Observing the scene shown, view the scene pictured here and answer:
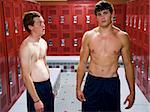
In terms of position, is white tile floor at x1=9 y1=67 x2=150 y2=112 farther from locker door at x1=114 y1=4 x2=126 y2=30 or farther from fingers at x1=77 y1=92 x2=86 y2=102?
locker door at x1=114 y1=4 x2=126 y2=30

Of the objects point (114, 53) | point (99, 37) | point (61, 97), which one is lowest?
point (61, 97)

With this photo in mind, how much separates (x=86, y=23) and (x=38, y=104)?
408cm

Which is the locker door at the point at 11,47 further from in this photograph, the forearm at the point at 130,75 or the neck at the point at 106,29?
the forearm at the point at 130,75

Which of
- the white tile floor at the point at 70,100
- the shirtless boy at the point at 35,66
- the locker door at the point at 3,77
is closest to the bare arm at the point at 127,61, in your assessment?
the white tile floor at the point at 70,100

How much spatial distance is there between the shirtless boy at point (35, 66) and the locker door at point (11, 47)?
713 mm

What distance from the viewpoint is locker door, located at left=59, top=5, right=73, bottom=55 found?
5.88 m

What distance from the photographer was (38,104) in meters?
2.04

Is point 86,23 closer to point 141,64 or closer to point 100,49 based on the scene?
point 141,64

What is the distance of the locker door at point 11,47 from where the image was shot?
9.13ft

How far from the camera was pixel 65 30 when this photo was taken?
5980 millimetres

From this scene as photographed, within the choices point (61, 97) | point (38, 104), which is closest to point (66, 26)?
point (61, 97)

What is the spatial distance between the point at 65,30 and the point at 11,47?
10.1 ft

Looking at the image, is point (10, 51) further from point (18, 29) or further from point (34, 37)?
point (34, 37)

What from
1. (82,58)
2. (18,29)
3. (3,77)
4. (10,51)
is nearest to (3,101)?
(3,77)
